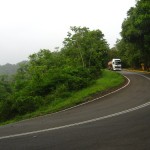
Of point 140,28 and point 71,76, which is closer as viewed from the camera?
point 71,76

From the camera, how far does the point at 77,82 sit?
3456cm

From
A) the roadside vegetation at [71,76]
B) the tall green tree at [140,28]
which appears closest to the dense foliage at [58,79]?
the roadside vegetation at [71,76]

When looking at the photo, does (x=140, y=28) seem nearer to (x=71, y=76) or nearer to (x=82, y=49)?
(x=82, y=49)

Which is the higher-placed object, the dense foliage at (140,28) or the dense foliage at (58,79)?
the dense foliage at (140,28)

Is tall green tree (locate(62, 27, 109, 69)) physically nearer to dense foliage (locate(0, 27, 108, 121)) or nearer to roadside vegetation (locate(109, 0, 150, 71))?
dense foliage (locate(0, 27, 108, 121))

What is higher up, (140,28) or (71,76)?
(140,28)

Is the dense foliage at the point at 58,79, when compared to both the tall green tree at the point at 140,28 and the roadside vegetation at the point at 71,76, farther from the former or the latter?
the tall green tree at the point at 140,28

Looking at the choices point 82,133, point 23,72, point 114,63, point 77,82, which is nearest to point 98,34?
point 114,63

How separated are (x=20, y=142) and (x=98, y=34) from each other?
223 ft

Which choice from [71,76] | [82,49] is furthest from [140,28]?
[71,76]

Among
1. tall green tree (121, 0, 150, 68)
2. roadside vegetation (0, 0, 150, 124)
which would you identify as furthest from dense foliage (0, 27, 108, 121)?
tall green tree (121, 0, 150, 68)

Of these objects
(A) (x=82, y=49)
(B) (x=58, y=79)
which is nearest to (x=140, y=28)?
(A) (x=82, y=49)

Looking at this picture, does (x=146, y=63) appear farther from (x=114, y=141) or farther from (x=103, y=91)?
(x=114, y=141)

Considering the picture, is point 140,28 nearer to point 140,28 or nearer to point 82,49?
point 140,28
